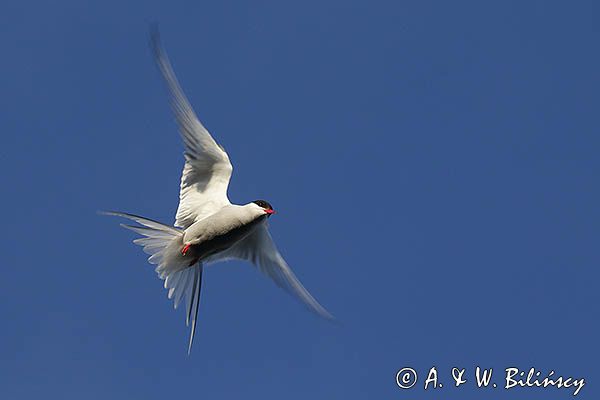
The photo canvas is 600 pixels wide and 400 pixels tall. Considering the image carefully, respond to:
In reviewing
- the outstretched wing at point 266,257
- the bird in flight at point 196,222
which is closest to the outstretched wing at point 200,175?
the bird in flight at point 196,222

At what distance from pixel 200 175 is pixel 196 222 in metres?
0.58

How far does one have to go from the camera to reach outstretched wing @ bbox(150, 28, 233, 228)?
36.5ft

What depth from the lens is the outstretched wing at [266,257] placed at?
38.7 ft

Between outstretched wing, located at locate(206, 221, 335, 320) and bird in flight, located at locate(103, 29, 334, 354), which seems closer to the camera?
bird in flight, located at locate(103, 29, 334, 354)

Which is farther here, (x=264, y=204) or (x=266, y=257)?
(x=266, y=257)

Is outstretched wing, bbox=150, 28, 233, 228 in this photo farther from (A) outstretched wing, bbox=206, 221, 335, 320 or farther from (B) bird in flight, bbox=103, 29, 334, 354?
(A) outstretched wing, bbox=206, 221, 335, 320

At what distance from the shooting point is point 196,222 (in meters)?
11.0

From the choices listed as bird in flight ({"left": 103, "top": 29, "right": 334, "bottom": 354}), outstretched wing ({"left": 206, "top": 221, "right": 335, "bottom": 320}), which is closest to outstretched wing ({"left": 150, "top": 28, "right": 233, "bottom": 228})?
bird in flight ({"left": 103, "top": 29, "right": 334, "bottom": 354})

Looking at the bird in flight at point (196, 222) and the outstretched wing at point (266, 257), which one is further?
the outstretched wing at point (266, 257)

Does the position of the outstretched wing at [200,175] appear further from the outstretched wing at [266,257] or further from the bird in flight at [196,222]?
the outstretched wing at [266,257]

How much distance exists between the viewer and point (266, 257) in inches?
471

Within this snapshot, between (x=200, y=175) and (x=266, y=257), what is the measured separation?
126 centimetres

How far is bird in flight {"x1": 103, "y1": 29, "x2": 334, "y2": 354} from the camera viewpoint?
35.6 feet

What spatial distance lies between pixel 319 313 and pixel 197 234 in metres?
1.54
